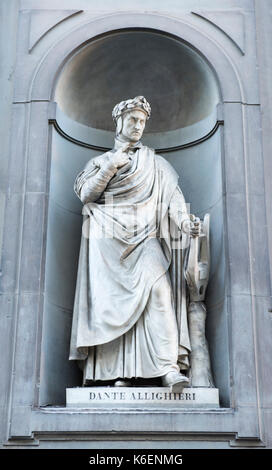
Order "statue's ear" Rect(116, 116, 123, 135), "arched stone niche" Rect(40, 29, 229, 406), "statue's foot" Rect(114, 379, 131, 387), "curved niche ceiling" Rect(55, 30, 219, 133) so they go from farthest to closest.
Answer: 1. "curved niche ceiling" Rect(55, 30, 219, 133)
2. "statue's ear" Rect(116, 116, 123, 135)
3. "arched stone niche" Rect(40, 29, 229, 406)
4. "statue's foot" Rect(114, 379, 131, 387)

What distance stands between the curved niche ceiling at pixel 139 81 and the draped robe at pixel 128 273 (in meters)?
1.11

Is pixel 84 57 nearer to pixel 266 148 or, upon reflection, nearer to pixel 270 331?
pixel 266 148

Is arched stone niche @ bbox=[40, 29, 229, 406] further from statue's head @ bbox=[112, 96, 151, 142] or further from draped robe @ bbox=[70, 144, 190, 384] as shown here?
statue's head @ bbox=[112, 96, 151, 142]

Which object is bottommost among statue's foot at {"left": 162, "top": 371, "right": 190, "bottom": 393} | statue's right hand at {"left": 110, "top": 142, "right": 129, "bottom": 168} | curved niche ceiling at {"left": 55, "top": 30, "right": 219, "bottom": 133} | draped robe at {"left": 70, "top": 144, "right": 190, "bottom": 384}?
statue's foot at {"left": 162, "top": 371, "right": 190, "bottom": 393}

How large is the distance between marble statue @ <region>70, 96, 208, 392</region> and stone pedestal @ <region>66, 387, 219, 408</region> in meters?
0.12

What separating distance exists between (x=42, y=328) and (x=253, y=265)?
2186 millimetres

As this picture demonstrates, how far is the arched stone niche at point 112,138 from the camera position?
10070 mm

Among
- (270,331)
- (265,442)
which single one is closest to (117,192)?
(270,331)

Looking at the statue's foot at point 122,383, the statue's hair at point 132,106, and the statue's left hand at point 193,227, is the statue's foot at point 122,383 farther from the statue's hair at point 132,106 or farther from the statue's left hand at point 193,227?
the statue's hair at point 132,106


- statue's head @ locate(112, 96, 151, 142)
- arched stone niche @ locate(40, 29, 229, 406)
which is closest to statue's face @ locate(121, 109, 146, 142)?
statue's head @ locate(112, 96, 151, 142)

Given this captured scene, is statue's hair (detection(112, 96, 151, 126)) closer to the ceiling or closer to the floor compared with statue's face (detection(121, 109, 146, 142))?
closer to the ceiling

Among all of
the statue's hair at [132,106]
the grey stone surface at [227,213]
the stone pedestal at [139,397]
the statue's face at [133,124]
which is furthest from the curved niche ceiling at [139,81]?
the stone pedestal at [139,397]

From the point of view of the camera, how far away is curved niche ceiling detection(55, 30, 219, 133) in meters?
11.1

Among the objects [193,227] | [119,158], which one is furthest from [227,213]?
[119,158]
